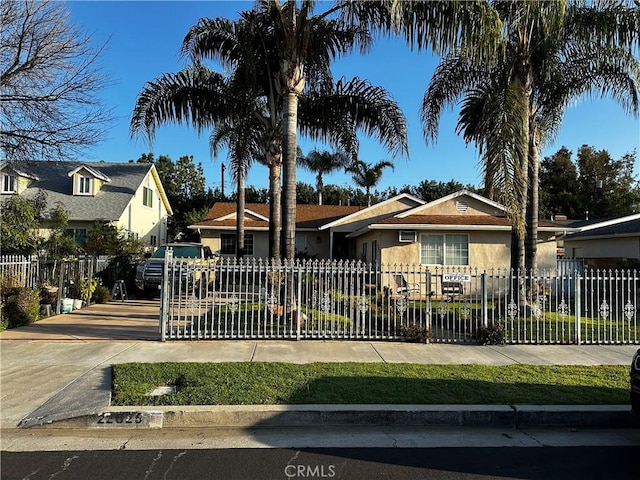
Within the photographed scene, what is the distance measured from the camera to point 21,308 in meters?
11.0

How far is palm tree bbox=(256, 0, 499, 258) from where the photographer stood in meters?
9.11

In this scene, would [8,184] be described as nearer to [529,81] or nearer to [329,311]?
[329,311]

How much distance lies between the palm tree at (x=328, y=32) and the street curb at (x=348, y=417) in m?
5.51

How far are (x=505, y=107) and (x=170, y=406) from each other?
845 centimetres

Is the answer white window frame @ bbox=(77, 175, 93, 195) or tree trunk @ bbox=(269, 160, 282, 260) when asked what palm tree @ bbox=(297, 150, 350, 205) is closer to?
white window frame @ bbox=(77, 175, 93, 195)

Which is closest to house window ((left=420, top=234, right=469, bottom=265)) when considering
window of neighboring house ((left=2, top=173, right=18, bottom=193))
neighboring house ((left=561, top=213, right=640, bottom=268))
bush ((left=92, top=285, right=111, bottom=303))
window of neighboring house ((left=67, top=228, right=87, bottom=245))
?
neighboring house ((left=561, top=213, right=640, bottom=268))

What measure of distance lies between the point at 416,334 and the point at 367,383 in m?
3.34

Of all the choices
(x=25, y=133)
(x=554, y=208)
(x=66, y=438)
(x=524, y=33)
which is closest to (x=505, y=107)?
(x=524, y=33)

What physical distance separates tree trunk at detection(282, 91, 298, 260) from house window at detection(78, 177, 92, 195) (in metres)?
19.6

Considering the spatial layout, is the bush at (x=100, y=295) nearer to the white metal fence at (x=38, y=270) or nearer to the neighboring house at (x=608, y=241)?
the white metal fence at (x=38, y=270)

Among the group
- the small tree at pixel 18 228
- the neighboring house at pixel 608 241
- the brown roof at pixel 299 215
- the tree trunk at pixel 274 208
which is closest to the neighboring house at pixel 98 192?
the brown roof at pixel 299 215

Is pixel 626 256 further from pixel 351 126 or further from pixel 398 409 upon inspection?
pixel 398 409

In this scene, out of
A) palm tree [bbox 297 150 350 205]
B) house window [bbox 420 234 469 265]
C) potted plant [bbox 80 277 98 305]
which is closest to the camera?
potted plant [bbox 80 277 98 305]

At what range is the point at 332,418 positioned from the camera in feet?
18.7
